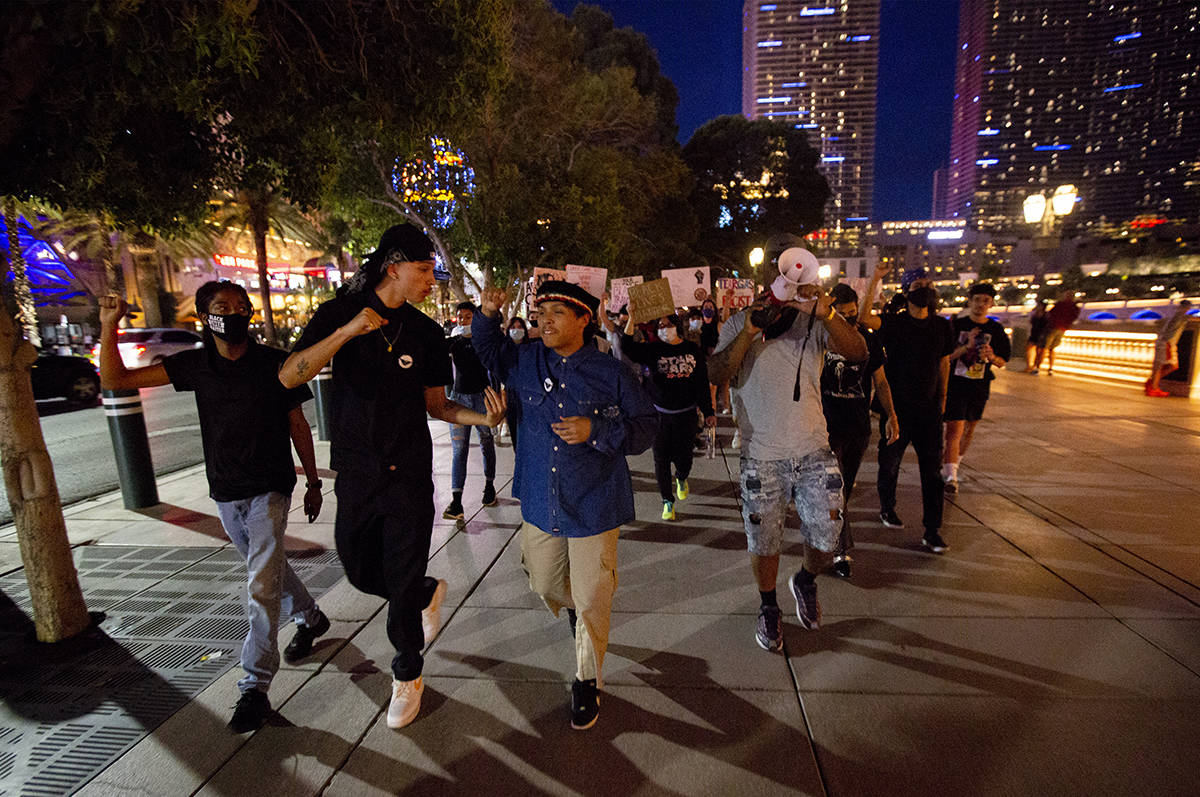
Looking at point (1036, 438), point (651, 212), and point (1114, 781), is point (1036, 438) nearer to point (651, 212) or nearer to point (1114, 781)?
point (1114, 781)

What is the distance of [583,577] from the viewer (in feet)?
8.95

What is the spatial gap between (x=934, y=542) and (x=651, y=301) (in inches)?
113

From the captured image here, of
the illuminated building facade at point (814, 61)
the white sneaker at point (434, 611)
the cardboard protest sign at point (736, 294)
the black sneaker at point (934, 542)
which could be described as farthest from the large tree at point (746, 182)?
the illuminated building facade at point (814, 61)

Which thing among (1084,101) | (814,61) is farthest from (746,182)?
(814,61)

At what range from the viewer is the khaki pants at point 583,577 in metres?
2.72

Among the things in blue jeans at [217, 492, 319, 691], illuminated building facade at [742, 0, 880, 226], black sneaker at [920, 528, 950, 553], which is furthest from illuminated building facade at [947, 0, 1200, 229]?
blue jeans at [217, 492, 319, 691]

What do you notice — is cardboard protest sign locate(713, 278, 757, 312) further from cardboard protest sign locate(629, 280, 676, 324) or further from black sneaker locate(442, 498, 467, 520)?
black sneaker locate(442, 498, 467, 520)

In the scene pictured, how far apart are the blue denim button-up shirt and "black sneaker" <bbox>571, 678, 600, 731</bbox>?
2.38 ft

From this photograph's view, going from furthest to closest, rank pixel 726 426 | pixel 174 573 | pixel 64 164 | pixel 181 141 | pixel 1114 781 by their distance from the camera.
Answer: pixel 726 426 < pixel 174 573 < pixel 181 141 < pixel 64 164 < pixel 1114 781

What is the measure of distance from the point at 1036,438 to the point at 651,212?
17103 millimetres

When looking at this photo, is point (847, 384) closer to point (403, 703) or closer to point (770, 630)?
point (770, 630)

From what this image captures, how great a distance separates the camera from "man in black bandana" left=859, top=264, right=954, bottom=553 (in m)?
4.73

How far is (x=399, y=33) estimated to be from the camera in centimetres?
420

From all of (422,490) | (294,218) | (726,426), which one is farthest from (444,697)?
(294,218)
